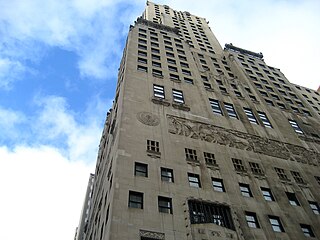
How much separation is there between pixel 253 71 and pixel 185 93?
24644mm

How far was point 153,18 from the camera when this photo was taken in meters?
75.5

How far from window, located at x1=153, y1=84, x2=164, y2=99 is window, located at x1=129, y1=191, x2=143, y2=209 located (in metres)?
16.5

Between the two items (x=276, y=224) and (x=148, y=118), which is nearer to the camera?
(x=276, y=224)

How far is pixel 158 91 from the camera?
40469 millimetres

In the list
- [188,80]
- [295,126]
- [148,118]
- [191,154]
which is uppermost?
[188,80]

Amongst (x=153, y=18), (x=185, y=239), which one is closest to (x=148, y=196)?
(x=185, y=239)

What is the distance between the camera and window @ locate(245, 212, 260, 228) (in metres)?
26.2

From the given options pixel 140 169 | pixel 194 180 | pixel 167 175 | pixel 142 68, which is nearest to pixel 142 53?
pixel 142 68

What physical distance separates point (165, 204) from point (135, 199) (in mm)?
2360

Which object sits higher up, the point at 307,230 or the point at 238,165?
the point at 238,165

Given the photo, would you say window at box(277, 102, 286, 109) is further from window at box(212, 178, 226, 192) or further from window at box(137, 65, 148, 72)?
window at box(212, 178, 226, 192)

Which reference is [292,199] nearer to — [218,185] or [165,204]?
[218,185]

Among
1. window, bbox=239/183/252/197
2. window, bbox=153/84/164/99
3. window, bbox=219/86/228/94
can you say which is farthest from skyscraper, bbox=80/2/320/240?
window, bbox=219/86/228/94

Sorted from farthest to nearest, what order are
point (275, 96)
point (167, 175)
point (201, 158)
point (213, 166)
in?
point (275, 96) < point (201, 158) < point (213, 166) < point (167, 175)
